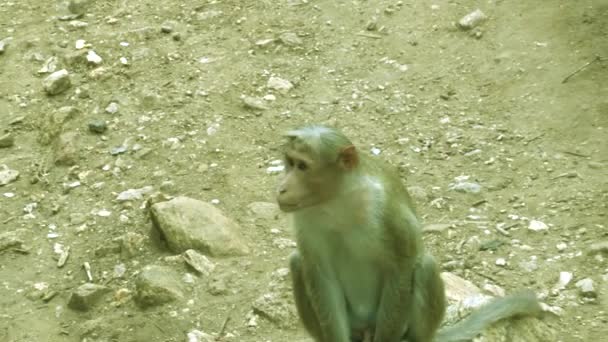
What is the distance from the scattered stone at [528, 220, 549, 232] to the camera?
6461 millimetres

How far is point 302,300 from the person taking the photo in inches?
196

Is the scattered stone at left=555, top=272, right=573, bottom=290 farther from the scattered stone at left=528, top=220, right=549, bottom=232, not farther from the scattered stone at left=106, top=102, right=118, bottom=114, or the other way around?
the scattered stone at left=106, top=102, right=118, bottom=114

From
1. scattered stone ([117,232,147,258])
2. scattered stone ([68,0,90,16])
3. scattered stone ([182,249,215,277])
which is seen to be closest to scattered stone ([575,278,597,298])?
scattered stone ([182,249,215,277])

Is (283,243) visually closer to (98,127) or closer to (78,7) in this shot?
(98,127)

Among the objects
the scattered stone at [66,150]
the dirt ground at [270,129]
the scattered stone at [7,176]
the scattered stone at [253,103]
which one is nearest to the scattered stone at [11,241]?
the dirt ground at [270,129]

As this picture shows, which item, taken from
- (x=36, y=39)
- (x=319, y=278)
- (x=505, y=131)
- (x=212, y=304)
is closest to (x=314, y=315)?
(x=319, y=278)

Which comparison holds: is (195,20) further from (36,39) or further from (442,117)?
(442,117)

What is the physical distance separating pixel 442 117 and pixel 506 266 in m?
1.87

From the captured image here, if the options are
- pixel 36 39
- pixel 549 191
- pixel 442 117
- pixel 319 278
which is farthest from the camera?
pixel 36 39

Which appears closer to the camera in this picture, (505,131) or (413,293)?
(413,293)

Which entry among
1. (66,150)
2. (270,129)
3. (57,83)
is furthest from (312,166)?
(57,83)

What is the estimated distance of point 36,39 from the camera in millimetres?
9094

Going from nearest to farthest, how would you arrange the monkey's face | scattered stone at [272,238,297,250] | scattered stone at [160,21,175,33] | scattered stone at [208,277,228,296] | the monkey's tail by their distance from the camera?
1. the monkey's face
2. the monkey's tail
3. scattered stone at [208,277,228,296]
4. scattered stone at [272,238,297,250]
5. scattered stone at [160,21,175,33]

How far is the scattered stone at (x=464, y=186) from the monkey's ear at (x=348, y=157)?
270 centimetres
